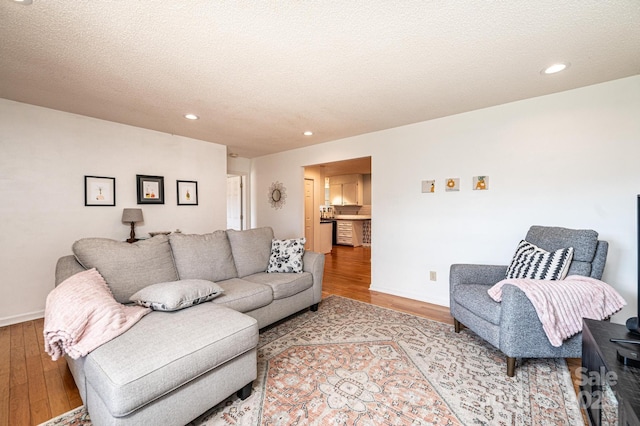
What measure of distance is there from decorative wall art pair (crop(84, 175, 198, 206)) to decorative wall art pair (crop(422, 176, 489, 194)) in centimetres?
360

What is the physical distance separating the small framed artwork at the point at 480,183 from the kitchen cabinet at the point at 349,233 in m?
4.99

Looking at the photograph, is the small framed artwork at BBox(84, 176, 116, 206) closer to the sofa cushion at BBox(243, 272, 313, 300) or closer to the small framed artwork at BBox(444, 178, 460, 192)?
the sofa cushion at BBox(243, 272, 313, 300)

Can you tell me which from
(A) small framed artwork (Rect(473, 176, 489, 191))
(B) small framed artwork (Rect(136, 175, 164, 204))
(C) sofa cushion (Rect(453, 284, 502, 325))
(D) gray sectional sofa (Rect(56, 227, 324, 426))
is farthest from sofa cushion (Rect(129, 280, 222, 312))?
(A) small framed artwork (Rect(473, 176, 489, 191))

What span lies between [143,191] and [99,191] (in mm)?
494

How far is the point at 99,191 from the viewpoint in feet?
11.0

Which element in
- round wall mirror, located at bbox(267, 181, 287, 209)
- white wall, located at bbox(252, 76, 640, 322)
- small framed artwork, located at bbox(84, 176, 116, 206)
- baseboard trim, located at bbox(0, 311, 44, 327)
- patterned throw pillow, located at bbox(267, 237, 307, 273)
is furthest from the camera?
round wall mirror, located at bbox(267, 181, 287, 209)

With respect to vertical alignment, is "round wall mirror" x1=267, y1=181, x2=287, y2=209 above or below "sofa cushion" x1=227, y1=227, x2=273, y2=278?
above

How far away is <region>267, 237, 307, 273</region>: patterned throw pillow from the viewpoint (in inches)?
116

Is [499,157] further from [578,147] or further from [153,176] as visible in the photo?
[153,176]

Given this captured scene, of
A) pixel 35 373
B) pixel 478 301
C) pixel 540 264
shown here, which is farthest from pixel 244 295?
pixel 540 264

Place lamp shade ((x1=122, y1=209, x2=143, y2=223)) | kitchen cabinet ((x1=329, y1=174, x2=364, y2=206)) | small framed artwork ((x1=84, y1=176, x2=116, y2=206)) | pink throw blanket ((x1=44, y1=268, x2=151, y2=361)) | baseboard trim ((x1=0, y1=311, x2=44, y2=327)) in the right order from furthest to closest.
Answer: kitchen cabinet ((x1=329, y1=174, x2=364, y2=206))
lamp shade ((x1=122, y1=209, x2=143, y2=223))
small framed artwork ((x1=84, y1=176, x2=116, y2=206))
baseboard trim ((x1=0, y1=311, x2=44, y2=327))
pink throw blanket ((x1=44, y1=268, x2=151, y2=361))

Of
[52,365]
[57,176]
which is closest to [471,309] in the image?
[52,365]

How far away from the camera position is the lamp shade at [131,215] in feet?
11.3

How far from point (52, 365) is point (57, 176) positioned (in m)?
2.16
